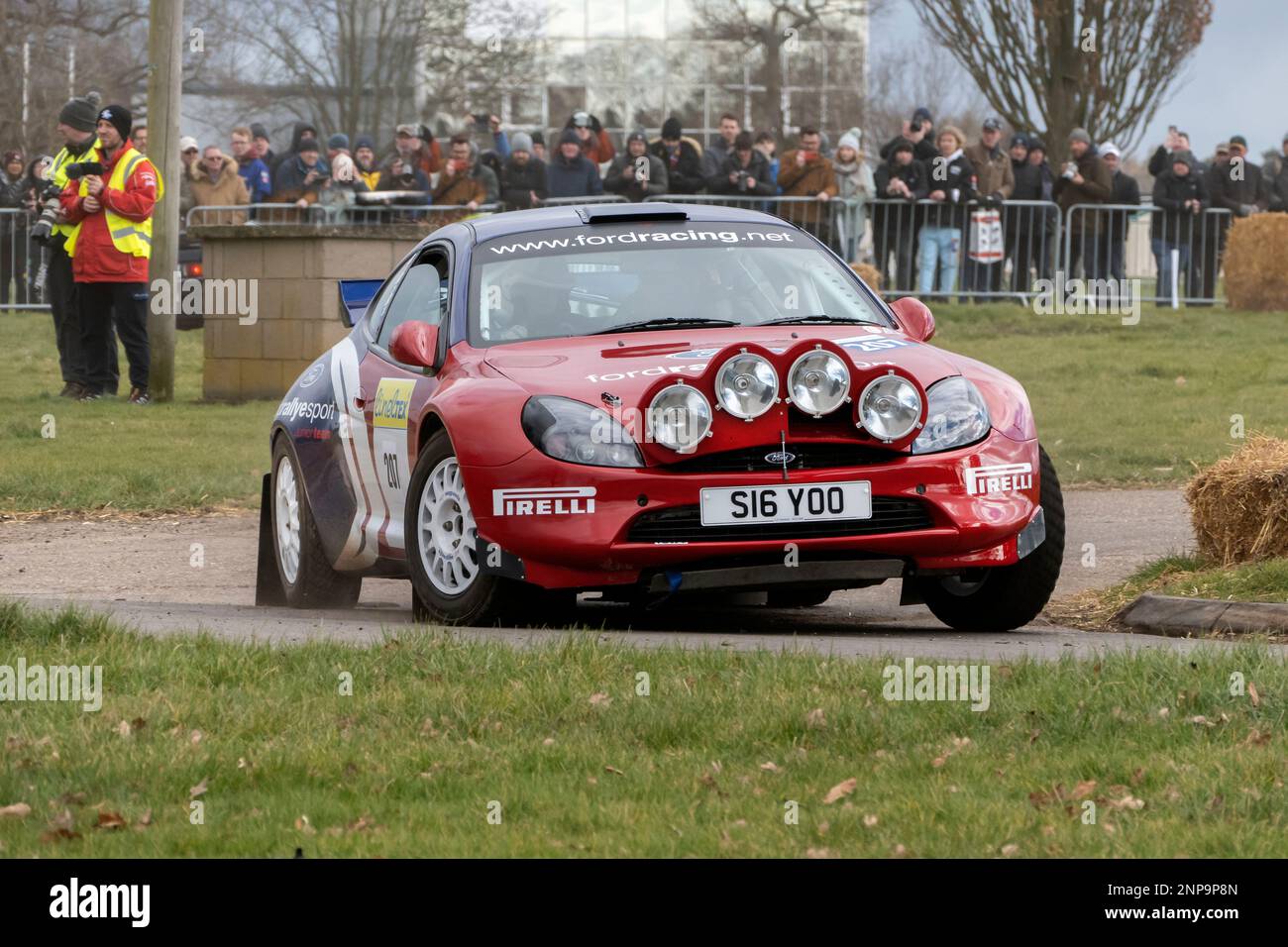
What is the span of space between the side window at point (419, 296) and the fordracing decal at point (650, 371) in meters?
1.46

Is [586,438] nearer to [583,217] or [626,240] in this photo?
[626,240]

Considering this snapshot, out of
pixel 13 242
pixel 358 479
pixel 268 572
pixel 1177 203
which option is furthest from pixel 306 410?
pixel 1177 203

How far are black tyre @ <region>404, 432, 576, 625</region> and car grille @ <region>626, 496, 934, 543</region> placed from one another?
0.51 meters

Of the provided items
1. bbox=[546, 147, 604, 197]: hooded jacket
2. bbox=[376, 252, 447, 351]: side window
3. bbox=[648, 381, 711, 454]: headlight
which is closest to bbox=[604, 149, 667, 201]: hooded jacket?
bbox=[546, 147, 604, 197]: hooded jacket

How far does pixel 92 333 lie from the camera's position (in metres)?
19.7

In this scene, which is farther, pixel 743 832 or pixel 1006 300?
pixel 1006 300

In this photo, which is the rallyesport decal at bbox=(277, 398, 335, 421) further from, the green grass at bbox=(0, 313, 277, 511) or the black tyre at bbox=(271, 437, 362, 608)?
the green grass at bbox=(0, 313, 277, 511)

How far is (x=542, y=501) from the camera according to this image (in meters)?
7.55

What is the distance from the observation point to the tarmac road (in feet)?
24.9

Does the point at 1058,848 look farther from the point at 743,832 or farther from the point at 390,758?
the point at 390,758

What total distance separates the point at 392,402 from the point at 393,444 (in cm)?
17

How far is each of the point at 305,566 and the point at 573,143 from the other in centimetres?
1553

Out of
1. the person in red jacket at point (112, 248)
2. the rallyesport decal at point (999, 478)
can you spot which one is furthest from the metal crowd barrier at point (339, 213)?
the rallyesport decal at point (999, 478)
